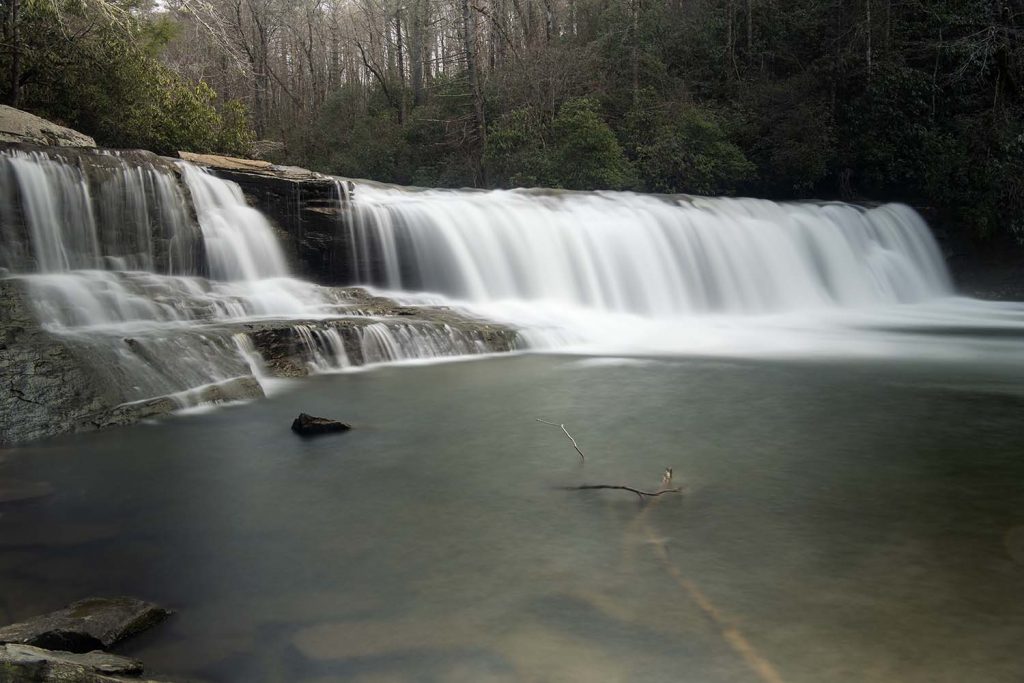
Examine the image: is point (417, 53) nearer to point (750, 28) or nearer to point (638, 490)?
point (750, 28)

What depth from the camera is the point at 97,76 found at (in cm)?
1691

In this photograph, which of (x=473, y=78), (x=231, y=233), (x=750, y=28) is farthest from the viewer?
(x=750, y=28)

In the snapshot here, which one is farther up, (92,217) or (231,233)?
(92,217)

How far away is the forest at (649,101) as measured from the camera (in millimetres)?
17219

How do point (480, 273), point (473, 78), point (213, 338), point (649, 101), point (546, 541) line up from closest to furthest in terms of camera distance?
point (546, 541)
point (213, 338)
point (480, 273)
point (649, 101)
point (473, 78)

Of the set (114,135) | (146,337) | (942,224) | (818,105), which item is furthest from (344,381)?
(818,105)

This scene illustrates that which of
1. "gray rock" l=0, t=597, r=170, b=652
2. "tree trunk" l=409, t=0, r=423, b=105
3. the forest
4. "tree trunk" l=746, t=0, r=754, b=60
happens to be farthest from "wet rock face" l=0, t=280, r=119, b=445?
"tree trunk" l=409, t=0, r=423, b=105

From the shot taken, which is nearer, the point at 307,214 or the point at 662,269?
the point at 307,214

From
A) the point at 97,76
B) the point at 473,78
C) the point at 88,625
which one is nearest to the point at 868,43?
the point at 473,78

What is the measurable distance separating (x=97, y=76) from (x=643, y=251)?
11702 mm

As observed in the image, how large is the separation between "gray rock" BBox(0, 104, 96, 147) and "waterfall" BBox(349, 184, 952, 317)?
15.7 feet

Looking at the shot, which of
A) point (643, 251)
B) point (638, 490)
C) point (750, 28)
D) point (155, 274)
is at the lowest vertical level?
point (638, 490)

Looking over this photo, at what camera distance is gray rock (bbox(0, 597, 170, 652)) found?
317 cm

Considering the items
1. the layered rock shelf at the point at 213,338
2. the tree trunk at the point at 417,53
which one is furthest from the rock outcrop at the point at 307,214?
the tree trunk at the point at 417,53
